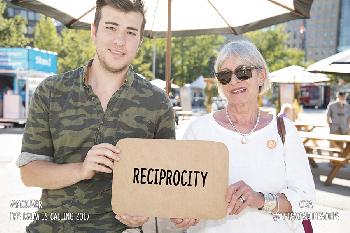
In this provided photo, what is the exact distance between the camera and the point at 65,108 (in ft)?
6.56

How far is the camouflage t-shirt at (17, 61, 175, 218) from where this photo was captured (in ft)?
6.43

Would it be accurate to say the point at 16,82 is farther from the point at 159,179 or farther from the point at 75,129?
the point at 159,179

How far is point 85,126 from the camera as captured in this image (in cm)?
197

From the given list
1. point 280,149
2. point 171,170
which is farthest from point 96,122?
point 280,149

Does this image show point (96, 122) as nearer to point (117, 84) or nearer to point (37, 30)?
point (117, 84)

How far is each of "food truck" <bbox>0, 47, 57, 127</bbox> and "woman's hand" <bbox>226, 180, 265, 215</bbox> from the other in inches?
771

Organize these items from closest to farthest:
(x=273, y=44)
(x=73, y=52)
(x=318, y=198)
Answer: (x=318, y=198) → (x=73, y=52) → (x=273, y=44)

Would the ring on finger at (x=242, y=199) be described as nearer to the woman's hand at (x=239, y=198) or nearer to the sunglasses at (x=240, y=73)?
the woman's hand at (x=239, y=198)

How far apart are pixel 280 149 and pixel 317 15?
360 feet

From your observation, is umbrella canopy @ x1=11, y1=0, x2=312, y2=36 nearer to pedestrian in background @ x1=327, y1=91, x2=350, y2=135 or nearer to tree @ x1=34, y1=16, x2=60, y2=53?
pedestrian in background @ x1=327, y1=91, x2=350, y2=135

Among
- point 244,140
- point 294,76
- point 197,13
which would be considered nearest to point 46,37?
point 294,76

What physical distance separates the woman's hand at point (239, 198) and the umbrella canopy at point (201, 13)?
2119 millimetres

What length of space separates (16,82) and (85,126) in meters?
20.3

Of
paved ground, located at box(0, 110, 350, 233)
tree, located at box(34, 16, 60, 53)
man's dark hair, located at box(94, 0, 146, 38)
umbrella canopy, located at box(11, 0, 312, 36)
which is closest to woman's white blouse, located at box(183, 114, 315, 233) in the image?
man's dark hair, located at box(94, 0, 146, 38)
